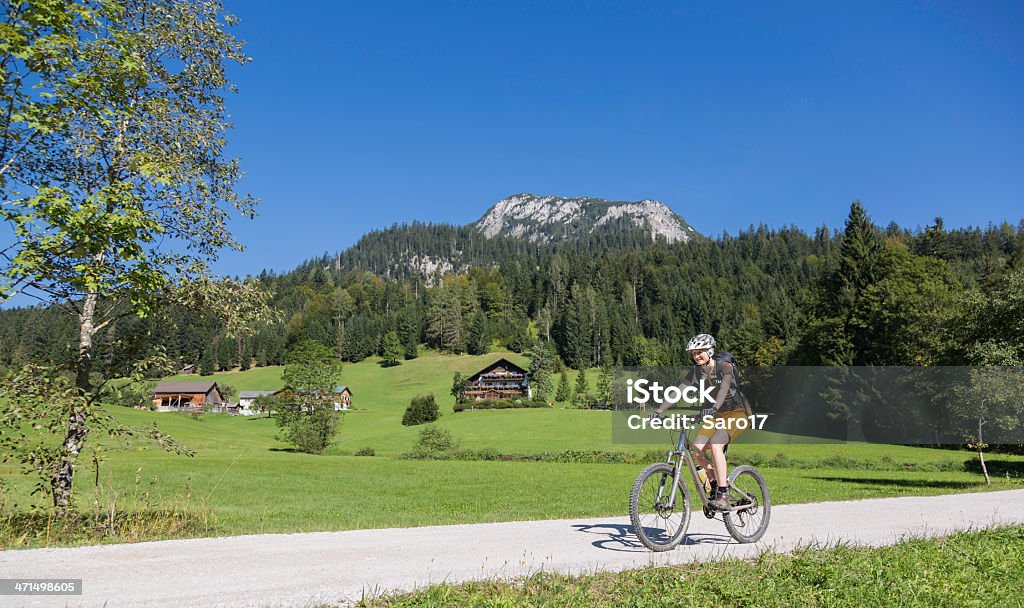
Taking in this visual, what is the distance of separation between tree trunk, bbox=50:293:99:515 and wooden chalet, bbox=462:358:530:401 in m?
89.7

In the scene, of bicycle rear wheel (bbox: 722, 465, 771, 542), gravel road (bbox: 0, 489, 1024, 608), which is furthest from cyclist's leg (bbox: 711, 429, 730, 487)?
gravel road (bbox: 0, 489, 1024, 608)

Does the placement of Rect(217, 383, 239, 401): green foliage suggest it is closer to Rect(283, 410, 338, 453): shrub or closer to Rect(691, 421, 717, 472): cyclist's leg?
Rect(283, 410, 338, 453): shrub

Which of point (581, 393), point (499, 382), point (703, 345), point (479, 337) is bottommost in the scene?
point (581, 393)

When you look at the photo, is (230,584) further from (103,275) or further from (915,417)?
(915,417)

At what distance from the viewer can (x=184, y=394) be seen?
108 meters

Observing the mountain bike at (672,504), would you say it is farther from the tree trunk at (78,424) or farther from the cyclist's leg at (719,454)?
the tree trunk at (78,424)

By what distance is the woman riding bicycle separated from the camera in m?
7.77

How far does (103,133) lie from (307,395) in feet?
157

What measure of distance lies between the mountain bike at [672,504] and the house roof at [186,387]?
11722 centimetres

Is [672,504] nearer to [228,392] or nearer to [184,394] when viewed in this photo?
[184,394]

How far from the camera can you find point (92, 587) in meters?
5.37

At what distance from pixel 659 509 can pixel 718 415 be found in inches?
56.1

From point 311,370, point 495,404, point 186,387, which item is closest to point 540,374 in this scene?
point 495,404

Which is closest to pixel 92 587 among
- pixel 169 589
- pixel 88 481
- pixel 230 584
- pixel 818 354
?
pixel 169 589
